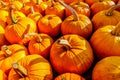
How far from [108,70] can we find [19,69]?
458 millimetres

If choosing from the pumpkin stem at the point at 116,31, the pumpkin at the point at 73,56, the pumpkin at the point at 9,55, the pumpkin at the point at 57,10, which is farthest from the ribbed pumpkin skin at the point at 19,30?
the pumpkin stem at the point at 116,31

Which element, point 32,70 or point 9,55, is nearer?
point 32,70

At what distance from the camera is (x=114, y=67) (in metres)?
1.01

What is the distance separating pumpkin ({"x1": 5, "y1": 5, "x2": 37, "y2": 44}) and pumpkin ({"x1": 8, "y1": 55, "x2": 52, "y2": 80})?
1.03ft

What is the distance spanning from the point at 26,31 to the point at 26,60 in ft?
1.14

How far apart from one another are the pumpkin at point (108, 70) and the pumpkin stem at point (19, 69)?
38 centimetres

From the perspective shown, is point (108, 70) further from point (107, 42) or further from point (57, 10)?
point (57, 10)

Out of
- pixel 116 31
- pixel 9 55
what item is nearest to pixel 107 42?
pixel 116 31

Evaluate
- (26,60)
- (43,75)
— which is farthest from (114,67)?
(26,60)

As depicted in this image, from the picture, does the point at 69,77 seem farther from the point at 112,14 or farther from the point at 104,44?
the point at 112,14

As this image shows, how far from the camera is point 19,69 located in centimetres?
106

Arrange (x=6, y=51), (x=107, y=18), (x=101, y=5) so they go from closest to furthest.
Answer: (x=6, y=51) → (x=107, y=18) → (x=101, y=5)

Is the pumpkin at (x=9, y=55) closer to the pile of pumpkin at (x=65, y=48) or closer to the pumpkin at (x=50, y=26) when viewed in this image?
the pile of pumpkin at (x=65, y=48)

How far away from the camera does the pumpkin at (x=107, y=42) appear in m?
1.17
